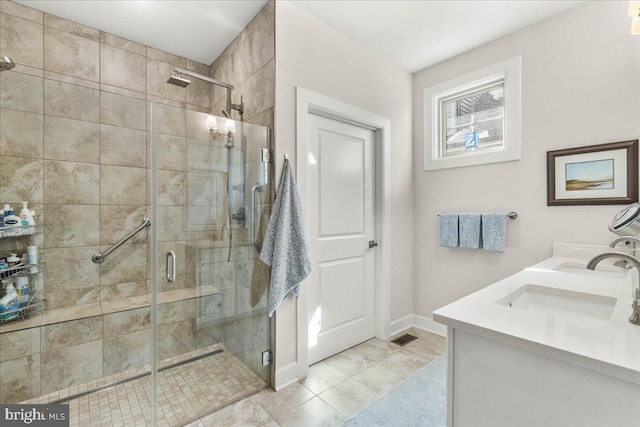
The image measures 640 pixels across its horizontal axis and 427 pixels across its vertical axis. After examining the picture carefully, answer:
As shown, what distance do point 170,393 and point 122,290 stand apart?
1031 mm

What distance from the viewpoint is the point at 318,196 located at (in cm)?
227

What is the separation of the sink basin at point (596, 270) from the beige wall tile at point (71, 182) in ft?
10.3

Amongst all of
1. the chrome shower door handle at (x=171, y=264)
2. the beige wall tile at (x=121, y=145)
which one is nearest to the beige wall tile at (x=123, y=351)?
the chrome shower door handle at (x=171, y=264)

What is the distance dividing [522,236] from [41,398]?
11.0 ft

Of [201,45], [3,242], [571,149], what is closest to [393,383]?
[571,149]

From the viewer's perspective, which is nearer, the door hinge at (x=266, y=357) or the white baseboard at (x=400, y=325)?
the door hinge at (x=266, y=357)

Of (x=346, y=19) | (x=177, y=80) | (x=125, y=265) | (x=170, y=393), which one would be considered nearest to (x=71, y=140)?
(x=177, y=80)

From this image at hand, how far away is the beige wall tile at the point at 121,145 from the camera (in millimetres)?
2125

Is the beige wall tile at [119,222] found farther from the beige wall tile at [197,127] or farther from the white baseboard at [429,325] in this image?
the white baseboard at [429,325]

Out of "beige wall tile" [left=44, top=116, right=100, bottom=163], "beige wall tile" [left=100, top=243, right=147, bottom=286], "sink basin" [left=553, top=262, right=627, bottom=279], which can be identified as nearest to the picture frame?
"sink basin" [left=553, top=262, right=627, bottom=279]

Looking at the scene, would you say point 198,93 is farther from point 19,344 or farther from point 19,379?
point 19,379

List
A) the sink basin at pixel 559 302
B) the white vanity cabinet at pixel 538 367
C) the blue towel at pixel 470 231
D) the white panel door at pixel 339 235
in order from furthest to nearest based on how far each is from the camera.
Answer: the blue towel at pixel 470 231, the white panel door at pixel 339 235, the sink basin at pixel 559 302, the white vanity cabinet at pixel 538 367

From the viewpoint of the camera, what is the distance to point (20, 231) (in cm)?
174

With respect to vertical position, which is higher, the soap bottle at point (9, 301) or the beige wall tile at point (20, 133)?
the beige wall tile at point (20, 133)
